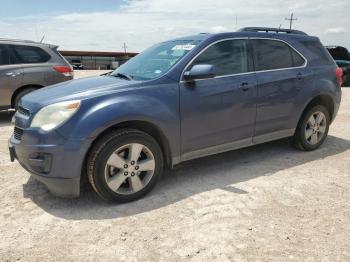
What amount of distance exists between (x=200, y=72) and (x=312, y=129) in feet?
7.68

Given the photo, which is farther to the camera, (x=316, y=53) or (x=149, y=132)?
(x=316, y=53)

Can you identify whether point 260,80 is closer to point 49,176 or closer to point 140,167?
point 140,167

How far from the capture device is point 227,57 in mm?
4438

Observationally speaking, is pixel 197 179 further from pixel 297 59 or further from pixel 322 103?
pixel 322 103

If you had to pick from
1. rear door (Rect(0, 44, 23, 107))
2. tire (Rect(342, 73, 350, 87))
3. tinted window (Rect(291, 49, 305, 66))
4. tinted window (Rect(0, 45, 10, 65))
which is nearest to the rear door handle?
tinted window (Rect(291, 49, 305, 66))

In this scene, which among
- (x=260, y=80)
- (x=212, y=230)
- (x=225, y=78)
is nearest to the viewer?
(x=212, y=230)

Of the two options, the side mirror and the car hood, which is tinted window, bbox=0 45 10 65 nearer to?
the car hood

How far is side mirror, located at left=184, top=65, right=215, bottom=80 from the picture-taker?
3.89 m

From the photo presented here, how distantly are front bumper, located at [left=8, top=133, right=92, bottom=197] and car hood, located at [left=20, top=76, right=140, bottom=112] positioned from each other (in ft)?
1.24

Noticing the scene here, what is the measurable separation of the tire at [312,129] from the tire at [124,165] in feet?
7.76

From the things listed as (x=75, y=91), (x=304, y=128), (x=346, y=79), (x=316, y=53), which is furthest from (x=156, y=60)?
(x=346, y=79)

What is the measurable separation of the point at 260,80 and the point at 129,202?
218 cm

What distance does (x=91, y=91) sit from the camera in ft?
11.9

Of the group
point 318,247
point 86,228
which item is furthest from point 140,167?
point 318,247
